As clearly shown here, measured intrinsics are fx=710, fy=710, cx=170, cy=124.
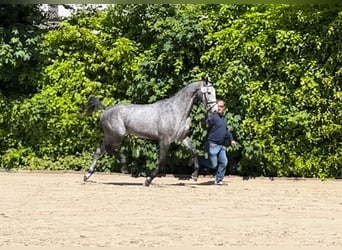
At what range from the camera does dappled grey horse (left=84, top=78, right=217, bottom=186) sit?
11.5m

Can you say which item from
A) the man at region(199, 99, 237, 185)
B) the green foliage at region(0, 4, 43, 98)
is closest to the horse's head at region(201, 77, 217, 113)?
the man at region(199, 99, 237, 185)

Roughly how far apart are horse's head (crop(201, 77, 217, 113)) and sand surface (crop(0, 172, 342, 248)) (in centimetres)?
134

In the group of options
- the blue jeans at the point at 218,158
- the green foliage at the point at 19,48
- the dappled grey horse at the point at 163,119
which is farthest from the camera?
the green foliage at the point at 19,48

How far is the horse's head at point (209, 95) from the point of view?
11.4 metres

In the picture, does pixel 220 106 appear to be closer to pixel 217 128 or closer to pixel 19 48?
pixel 217 128

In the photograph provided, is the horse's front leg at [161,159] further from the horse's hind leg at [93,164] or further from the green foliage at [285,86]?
→ the green foliage at [285,86]

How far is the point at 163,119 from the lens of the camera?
11617 mm

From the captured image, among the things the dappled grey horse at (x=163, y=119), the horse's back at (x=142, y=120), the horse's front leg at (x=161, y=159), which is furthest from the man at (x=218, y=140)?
the horse's front leg at (x=161, y=159)

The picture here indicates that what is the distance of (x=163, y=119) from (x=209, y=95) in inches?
33.6

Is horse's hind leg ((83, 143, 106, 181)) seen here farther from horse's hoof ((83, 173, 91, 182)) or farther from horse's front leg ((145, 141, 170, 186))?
horse's front leg ((145, 141, 170, 186))

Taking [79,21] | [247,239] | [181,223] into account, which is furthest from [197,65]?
[247,239]

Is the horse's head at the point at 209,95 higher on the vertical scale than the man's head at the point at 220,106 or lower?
higher

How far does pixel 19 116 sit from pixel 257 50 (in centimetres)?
484

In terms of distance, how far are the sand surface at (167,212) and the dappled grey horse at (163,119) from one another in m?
0.75
